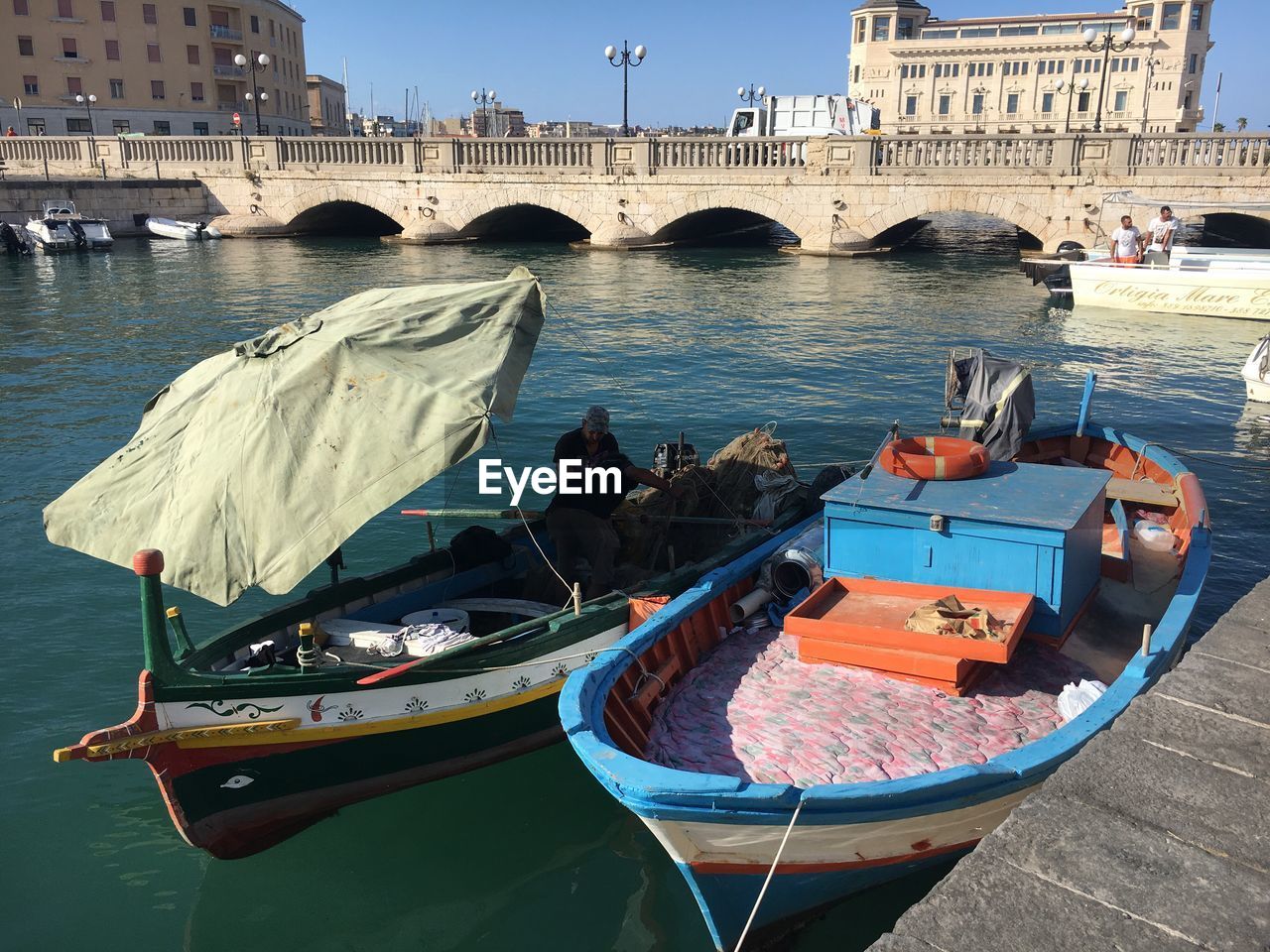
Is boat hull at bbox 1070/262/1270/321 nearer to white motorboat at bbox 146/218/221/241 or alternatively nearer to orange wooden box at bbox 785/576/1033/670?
orange wooden box at bbox 785/576/1033/670

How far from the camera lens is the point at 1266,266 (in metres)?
23.4

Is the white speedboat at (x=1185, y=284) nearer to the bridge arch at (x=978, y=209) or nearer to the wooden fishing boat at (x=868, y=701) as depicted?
the bridge arch at (x=978, y=209)

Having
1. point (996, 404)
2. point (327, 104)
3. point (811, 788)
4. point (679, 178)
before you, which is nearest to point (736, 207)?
point (679, 178)

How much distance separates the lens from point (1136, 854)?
290 centimetres

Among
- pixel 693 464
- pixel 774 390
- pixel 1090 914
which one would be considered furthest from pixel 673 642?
pixel 774 390

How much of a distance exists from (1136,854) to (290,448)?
17.4ft

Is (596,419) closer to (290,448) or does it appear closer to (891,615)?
(290,448)

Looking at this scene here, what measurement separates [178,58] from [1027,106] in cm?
7219

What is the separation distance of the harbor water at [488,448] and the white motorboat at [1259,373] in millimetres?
393

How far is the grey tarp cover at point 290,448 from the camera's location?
6.32m

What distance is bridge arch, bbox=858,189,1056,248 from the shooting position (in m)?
32.9

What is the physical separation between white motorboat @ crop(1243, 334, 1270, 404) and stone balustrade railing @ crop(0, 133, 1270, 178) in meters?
15.5

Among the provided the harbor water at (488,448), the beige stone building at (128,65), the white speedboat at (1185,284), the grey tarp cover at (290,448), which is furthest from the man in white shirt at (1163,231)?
the beige stone building at (128,65)

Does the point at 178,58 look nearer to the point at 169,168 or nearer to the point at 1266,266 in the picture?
the point at 169,168
